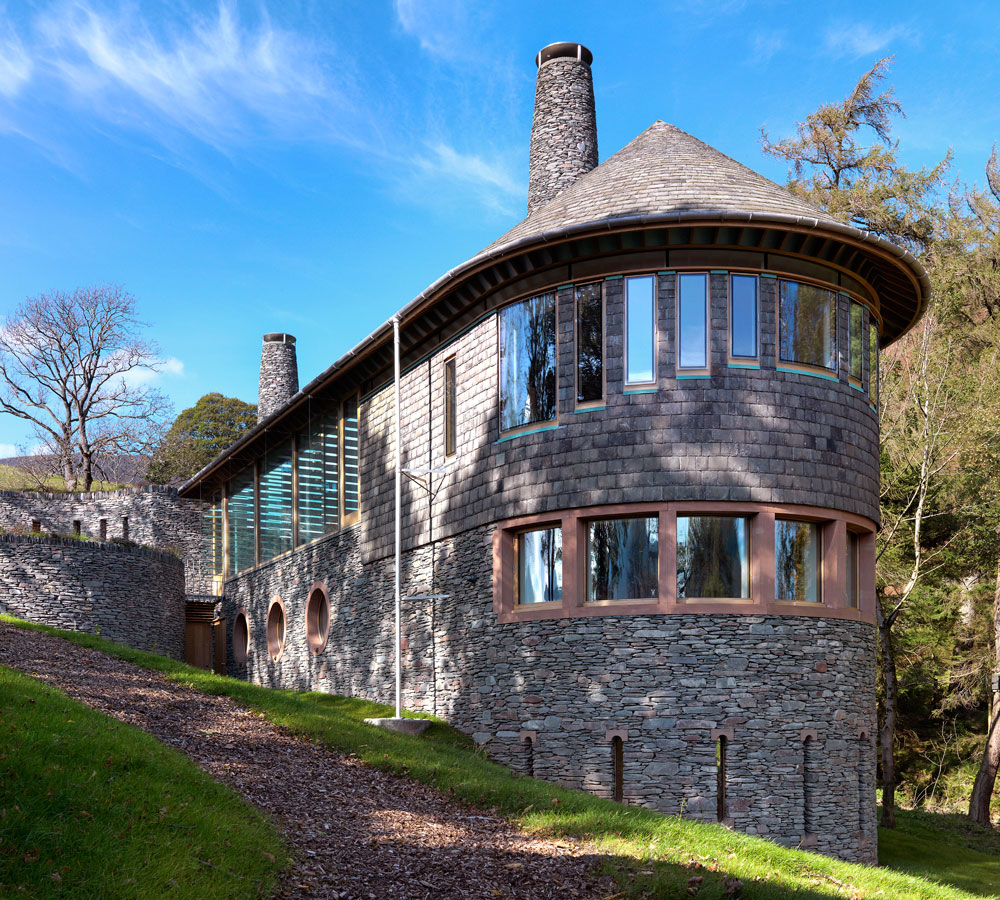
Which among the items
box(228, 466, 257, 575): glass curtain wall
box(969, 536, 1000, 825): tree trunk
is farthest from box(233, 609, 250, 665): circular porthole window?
box(969, 536, 1000, 825): tree trunk

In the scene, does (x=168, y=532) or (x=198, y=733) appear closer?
(x=198, y=733)

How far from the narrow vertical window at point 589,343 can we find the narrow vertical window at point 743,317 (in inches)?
67.3

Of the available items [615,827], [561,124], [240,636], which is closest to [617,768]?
[615,827]

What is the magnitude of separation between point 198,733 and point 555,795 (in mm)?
3971

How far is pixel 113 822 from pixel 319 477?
1599cm

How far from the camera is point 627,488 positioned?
13.6 meters

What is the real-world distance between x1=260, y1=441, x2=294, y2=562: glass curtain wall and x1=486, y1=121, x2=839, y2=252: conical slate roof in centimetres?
1095

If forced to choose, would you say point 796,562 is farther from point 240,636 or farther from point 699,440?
point 240,636

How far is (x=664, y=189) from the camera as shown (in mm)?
14430

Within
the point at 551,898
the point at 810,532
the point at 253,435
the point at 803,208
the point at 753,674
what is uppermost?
the point at 803,208

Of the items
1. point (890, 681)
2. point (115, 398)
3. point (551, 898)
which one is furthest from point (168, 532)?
point (551, 898)

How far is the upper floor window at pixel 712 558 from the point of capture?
13.4 metres

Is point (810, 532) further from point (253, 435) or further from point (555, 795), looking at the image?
point (253, 435)

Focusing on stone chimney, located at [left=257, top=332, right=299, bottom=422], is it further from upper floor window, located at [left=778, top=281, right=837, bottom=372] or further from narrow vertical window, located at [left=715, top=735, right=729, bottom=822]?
narrow vertical window, located at [left=715, top=735, right=729, bottom=822]
